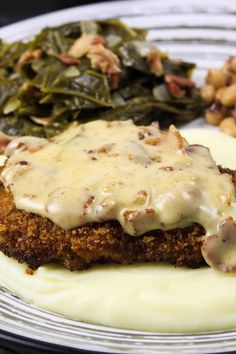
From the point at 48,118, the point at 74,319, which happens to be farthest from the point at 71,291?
the point at 48,118

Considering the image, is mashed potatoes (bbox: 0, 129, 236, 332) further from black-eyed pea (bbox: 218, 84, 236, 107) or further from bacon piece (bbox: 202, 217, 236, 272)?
black-eyed pea (bbox: 218, 84, 236, 107)

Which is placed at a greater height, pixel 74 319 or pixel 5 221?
pixel 5 221

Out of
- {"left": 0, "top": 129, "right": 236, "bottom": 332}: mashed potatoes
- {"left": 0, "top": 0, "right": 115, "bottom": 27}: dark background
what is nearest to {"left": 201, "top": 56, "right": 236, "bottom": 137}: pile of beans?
{"left": 0, "top": 129, "right": 236, "bottom": 332}: mashed potatoes

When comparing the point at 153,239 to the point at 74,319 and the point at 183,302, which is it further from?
the point at 74,319

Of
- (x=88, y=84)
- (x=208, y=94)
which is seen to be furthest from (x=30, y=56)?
(x=208, y=94)

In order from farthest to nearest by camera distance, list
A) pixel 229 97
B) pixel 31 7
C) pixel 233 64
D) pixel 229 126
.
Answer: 1. pixel 31 7
2. pixel 233 64
3. pixel 229 97
4. pixel 229 126

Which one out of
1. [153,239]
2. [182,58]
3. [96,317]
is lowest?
[182,58]

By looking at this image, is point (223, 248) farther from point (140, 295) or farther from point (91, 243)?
point (91, 243)

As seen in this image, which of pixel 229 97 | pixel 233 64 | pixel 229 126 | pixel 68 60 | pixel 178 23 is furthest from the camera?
pixel 178 23
